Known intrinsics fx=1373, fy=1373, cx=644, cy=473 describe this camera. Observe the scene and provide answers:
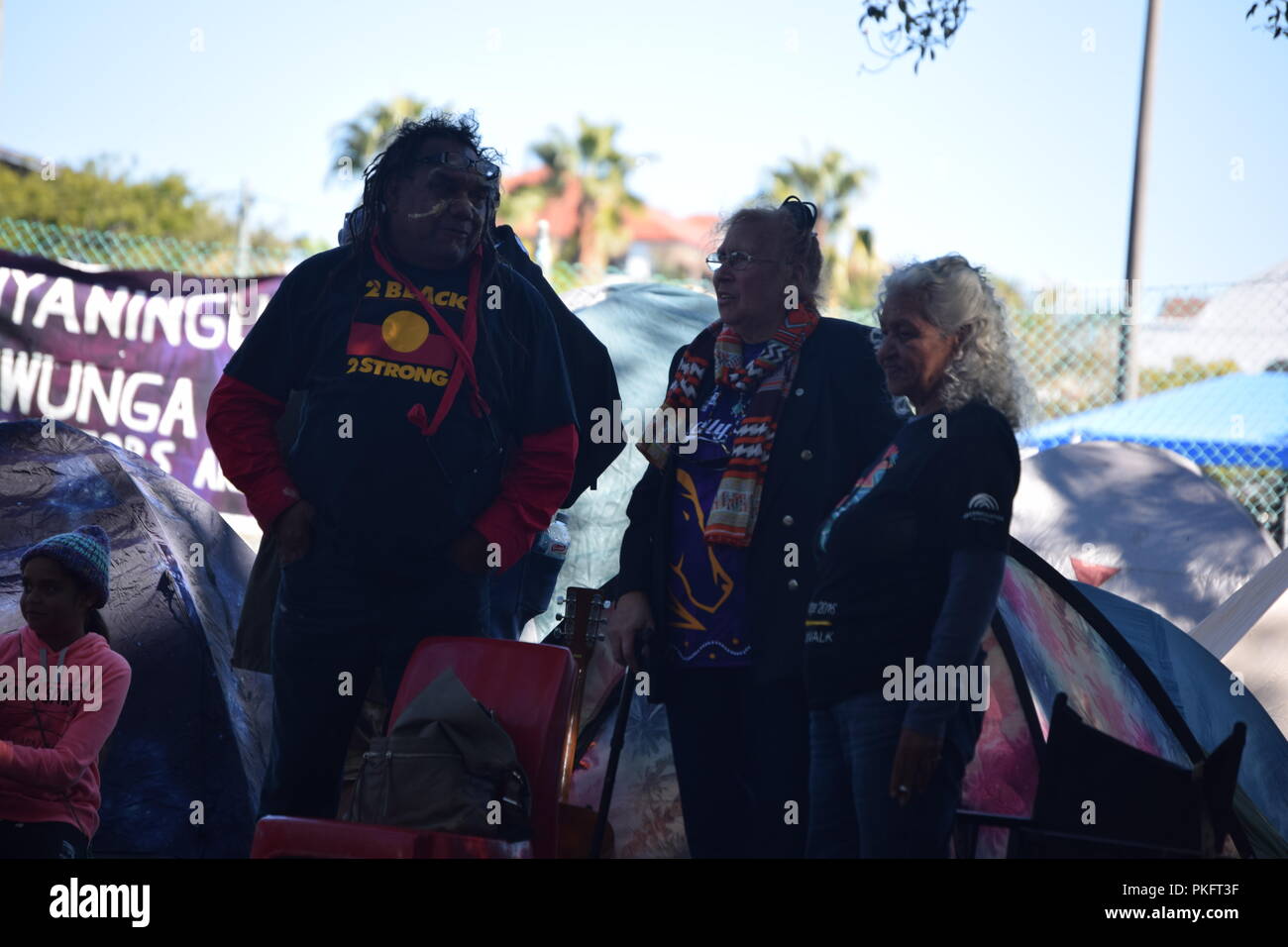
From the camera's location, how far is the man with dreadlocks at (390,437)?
3238 mm

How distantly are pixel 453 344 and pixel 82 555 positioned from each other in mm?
1185

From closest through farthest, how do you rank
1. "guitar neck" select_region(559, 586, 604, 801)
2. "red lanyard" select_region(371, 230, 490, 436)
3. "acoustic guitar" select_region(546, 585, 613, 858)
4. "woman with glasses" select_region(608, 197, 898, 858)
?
"woman with glasses" select_region(608, 197, 898, 858)
"red lanyard" select_region(371, 230, 490, 436)
"acoustic guitar" select_region(546, 585, 613, 858)
"guitar neck" select_region(559, 586, 604, 801)

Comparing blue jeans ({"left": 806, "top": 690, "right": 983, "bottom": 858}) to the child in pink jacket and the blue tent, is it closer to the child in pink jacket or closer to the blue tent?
the child in pink jacket

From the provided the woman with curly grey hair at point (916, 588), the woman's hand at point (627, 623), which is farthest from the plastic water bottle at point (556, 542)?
the woman with curly grey hair at point (916, 588)

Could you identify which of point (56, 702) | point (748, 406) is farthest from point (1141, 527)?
point (56, 702)

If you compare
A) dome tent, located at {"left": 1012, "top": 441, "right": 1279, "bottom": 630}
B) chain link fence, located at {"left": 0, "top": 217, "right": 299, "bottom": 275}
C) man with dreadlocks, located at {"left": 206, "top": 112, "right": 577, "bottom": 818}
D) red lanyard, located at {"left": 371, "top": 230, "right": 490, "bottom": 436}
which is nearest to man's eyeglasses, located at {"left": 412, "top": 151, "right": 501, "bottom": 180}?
man with dreadlocks, located at {"left": 206, "top": 112, "right": 577, "bottom": 818}

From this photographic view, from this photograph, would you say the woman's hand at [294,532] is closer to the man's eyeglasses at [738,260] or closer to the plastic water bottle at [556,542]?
the man's eyeglasses at [738,260]

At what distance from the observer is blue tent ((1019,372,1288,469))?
364 inches

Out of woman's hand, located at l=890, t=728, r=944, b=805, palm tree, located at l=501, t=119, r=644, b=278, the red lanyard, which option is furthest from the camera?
palm tree, located at l=501, t=119, r=644, b=278

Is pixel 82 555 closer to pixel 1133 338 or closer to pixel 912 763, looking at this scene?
pixel 912 763

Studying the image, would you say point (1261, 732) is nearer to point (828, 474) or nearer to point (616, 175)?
point (828, 474)

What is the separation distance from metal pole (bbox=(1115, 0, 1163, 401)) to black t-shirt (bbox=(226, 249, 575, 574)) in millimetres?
6820

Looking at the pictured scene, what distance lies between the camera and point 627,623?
10.8ft
